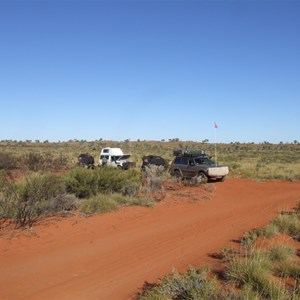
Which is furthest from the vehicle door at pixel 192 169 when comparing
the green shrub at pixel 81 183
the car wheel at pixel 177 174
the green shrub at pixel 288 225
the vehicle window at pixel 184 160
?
the green shrub at pixel 288 225

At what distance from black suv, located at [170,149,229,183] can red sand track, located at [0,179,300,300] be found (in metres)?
7.50

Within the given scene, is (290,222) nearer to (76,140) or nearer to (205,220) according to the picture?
(205,220)

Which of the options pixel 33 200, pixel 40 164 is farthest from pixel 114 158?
pixel 33 200

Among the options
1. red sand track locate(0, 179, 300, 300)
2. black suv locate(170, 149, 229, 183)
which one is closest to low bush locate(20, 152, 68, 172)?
black suv locate(170, 149, 229, 183)

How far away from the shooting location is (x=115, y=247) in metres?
9.09

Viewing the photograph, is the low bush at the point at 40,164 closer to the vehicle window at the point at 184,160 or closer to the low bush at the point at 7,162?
the low bush at the point at 7,162

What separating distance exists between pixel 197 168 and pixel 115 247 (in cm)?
1440

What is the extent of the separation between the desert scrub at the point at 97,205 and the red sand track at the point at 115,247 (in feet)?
1.21

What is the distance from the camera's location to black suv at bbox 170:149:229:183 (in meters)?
22.3

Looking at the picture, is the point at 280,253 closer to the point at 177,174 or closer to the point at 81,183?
the point at 81,183

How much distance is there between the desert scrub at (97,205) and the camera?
1216 centimetres

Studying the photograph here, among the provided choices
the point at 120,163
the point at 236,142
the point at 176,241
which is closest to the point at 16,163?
the point at 120,163

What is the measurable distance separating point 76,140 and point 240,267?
352 ft

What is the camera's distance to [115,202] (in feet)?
43.2
